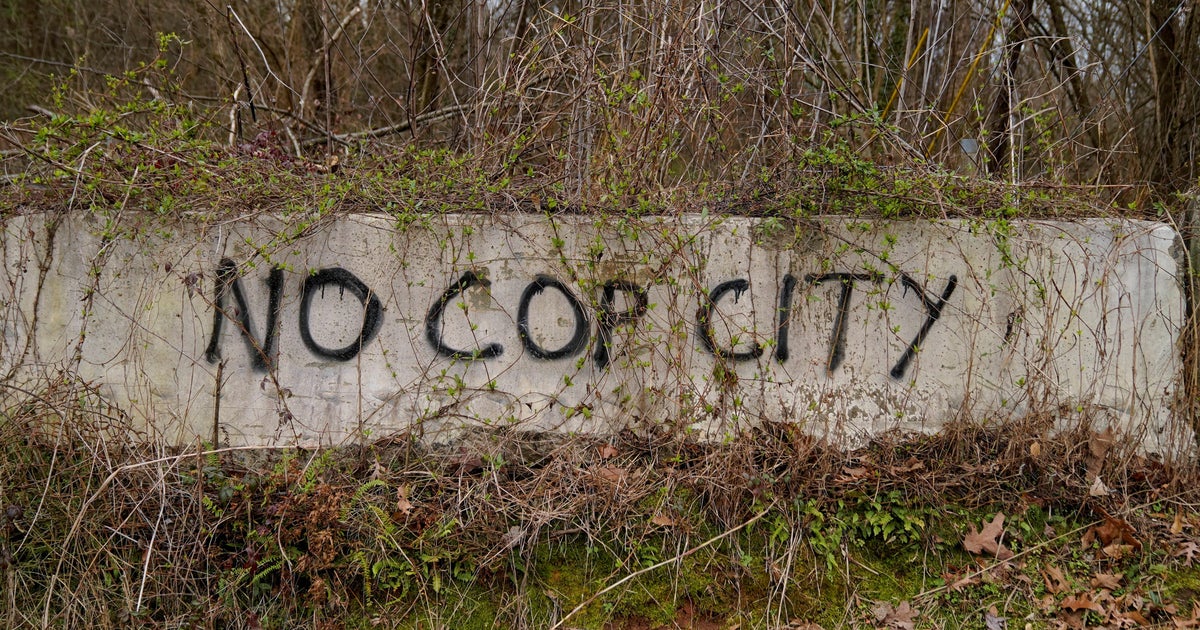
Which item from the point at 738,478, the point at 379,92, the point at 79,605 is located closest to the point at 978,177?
the point at 738,478

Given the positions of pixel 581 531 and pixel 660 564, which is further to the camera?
pixel 581 531

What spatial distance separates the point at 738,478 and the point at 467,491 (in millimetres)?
1285

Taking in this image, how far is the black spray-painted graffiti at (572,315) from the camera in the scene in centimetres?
396

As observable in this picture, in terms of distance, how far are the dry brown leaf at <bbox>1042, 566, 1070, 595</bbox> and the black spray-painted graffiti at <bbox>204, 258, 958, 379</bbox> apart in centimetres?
109

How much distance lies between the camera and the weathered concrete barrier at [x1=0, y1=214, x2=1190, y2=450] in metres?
3.94

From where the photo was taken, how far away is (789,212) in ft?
13.1

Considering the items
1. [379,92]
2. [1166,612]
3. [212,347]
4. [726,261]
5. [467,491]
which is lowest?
[1166,612]

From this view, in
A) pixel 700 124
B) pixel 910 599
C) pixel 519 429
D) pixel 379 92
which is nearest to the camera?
pixel 910 599

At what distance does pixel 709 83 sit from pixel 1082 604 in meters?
3.13

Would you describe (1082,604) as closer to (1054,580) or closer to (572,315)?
(1054,580)

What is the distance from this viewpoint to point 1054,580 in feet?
11.5

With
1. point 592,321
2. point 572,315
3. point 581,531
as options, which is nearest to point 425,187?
point 572,315

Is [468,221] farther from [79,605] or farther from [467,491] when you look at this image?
[79,605]

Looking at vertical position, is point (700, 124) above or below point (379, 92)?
below
